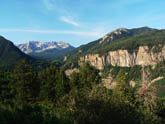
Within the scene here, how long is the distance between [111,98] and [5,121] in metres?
8.41

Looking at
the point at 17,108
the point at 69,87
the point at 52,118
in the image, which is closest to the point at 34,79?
the point at 69,87

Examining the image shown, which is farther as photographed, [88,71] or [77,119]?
[88,71]

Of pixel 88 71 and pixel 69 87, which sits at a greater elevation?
pixel 88 71

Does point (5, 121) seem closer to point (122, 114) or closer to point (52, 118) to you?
point (52, 118)

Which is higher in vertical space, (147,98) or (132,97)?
(147,98)

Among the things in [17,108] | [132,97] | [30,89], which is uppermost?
[17,108]

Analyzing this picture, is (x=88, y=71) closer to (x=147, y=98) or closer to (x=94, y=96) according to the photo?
(x=147, y=98)

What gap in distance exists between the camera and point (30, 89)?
107ft

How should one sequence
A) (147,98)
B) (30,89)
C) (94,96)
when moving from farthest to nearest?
1. (30,89)
2. (147,98)
3. (94,96)

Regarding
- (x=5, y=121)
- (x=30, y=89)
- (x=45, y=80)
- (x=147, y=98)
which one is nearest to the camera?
(x=5, y=121)

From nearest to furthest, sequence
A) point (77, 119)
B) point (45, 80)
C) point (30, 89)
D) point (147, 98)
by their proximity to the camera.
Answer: point (77, 119) < point (147, 98) < point (30, 89) < point (45, 80)

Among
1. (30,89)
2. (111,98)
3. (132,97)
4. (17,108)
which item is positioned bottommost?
(132,97)

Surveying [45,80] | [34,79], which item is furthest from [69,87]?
[34,79]

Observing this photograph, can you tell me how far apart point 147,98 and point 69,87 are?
19.4m
